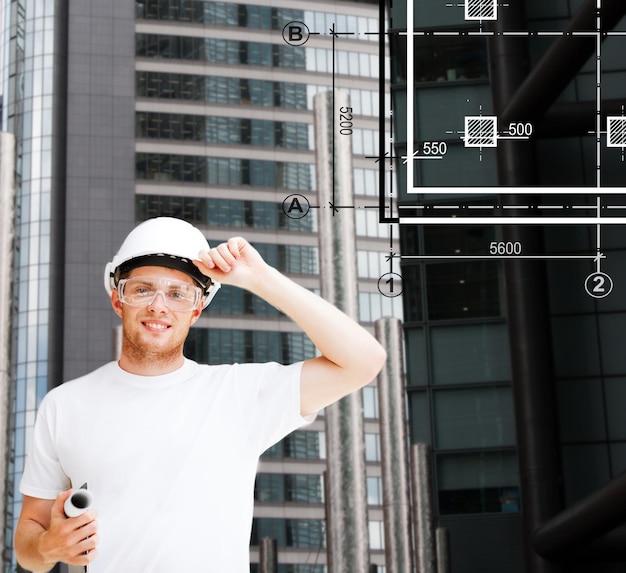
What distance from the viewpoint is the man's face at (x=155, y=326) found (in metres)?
3.82

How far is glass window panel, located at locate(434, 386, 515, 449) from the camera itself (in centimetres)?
2250

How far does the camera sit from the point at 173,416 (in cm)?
374

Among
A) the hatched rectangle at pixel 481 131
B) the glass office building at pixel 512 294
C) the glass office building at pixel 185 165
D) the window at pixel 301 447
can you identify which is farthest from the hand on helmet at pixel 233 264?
the window at pixel 301 447

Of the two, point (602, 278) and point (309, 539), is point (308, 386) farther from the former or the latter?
point (309, 539)

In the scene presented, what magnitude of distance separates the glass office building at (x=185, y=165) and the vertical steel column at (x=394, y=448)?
53.0m

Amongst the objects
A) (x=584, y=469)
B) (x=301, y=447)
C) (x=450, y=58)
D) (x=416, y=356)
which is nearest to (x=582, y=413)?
(x=584, y=469)

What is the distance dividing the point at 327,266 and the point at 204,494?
1318 centimetres

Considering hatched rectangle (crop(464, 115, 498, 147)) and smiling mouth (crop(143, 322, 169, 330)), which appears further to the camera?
hatched rectangle (crop(464, 115, 498, 147))

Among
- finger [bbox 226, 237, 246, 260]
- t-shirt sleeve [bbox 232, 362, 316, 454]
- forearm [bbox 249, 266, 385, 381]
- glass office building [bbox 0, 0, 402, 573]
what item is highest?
glass office building [bbox 0, 0, 402, 573]

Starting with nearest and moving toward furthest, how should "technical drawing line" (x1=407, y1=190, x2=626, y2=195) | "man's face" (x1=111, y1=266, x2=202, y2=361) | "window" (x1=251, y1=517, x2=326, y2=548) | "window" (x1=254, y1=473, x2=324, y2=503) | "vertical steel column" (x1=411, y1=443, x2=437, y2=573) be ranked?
"man's face" (x1=111, y1=266, x2=202, y2=361), "technical drawing line" (x1=407, y1=190, x2=626, y2=195), "vertical steel column" (x1=411, y1=443, x2=437, y2=573), "window" (x1=251, y1=517, x2=326, y2=548), "window" (x1=254, y1=473, x2=324, y2=503)

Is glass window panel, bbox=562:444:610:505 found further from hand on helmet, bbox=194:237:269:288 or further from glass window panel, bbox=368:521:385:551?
glass window panel, bbox=368:521:385:551

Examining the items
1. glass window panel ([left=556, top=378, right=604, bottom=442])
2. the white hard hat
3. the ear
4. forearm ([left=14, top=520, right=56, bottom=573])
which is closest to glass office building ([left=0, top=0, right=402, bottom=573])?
glass window panel ([left=556, top=378, right=604, bottom=442])

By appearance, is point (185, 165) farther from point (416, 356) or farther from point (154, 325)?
point (154, 325)

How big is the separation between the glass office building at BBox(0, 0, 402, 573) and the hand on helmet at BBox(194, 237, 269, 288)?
233ft
